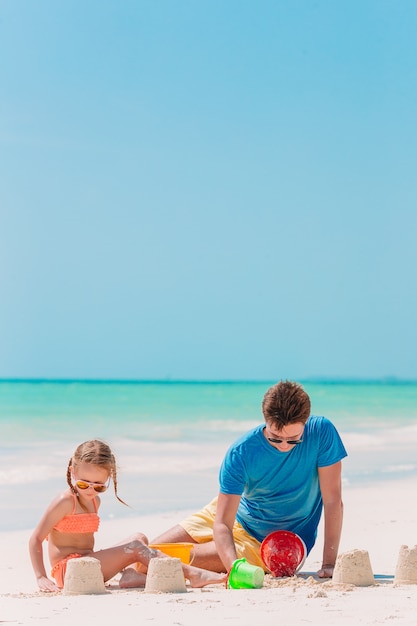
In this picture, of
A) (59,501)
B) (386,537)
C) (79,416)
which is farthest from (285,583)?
(79,416)

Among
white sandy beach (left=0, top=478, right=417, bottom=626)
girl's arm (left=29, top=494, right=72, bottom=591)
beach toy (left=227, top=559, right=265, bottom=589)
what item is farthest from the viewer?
girl's arm (left=29, top=494, right=72, bottom=591)

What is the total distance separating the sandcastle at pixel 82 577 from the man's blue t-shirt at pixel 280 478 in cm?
80

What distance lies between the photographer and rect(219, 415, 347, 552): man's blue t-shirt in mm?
5402

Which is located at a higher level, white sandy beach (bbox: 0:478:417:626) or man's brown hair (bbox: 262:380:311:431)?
man's brown hair (bbox: 262:380:311:431)

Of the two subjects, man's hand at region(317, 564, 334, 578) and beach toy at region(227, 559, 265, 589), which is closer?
beach toy at region(227, 559, 265, 589)

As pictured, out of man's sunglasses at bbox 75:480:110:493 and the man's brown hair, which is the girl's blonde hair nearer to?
man's sunglasses at bbox 75:480:110:493

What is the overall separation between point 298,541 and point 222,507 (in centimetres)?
52

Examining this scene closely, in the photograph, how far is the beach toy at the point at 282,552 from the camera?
543 centimetres

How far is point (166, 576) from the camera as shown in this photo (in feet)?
16.6

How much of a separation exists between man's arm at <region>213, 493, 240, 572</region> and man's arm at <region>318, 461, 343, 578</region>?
535 millimetres

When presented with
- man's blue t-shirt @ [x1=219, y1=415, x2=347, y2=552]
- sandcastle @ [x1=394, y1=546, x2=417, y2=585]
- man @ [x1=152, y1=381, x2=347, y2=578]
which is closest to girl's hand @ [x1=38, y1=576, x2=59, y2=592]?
man @ [x1=152, y1=381, x2=347, y2=578]

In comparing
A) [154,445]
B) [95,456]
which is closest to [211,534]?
[95,456]

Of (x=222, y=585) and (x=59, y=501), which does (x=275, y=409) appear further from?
(x=59, y=501)

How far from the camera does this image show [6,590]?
575cm
